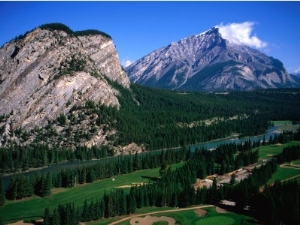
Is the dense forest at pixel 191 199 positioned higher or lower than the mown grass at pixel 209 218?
higher

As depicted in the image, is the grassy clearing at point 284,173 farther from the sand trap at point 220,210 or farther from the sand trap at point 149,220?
the sand trap at point 149,220

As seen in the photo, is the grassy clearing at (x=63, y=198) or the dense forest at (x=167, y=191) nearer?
the dense forest at (x=167, y=191)

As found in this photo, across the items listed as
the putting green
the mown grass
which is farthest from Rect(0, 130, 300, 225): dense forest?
the putting green

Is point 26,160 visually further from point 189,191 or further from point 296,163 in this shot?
point 296,163

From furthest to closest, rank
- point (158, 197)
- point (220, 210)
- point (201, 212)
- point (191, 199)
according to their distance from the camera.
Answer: point (158, 197)
point (191, 199)
point (220, 210)
point (201, 212)

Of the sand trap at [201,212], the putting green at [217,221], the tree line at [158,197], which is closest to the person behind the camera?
the putting green at [217,221]

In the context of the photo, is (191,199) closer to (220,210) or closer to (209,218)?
(220,210)

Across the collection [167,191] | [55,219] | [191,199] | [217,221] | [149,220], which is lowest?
[217,221]

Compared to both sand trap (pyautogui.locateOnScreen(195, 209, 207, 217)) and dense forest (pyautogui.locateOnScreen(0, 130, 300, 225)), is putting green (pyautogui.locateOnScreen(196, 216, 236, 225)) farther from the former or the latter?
dense forest (pyautogui.locateOnScreen(0, 130, 300, 225))

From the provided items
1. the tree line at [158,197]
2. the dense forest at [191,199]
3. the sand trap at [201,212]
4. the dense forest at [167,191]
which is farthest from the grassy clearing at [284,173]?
the sand trap at [201,212]

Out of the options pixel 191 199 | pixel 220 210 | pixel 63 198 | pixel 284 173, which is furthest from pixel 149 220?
pixel 284 173
